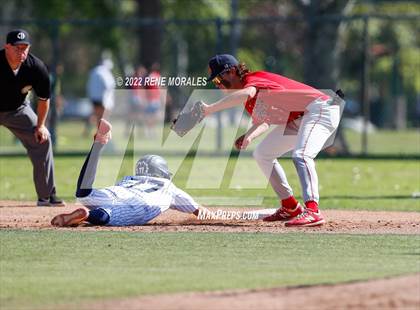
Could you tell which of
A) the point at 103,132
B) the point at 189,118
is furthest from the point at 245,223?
the point at 103,132

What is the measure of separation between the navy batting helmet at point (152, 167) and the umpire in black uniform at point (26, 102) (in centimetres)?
219

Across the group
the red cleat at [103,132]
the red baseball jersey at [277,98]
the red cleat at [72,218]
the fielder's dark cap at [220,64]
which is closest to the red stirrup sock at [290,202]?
the red baseball jersey at [277,98]

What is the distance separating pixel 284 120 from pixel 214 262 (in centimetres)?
323

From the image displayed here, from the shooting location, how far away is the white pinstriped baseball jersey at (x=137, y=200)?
39.1ft

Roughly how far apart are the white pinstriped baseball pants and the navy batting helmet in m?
1.12

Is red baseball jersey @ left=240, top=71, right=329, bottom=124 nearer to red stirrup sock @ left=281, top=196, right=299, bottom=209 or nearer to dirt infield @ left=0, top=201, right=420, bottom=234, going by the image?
red stirrup sock @ left=281, top=196, right=299, bottom=209

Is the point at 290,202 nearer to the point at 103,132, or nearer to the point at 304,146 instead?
the point at 304,146

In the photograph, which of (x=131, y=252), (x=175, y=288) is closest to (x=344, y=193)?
(x=131, y=252)

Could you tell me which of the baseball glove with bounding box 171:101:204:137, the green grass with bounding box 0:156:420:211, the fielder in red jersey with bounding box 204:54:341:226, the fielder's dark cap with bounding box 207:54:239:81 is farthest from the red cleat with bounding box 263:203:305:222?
the green grass with bounding box 0:156:420:211

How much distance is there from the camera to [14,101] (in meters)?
13.9

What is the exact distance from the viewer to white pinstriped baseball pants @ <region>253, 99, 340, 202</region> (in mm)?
11984

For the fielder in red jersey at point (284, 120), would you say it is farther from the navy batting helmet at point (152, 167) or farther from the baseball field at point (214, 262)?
the navy batting helmet at point (152, 167)

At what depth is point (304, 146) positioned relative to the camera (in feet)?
39.5

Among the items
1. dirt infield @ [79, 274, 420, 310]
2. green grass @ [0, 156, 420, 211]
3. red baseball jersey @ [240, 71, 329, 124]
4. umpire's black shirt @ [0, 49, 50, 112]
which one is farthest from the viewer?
green grass @ [0, 156, 420, 211]
